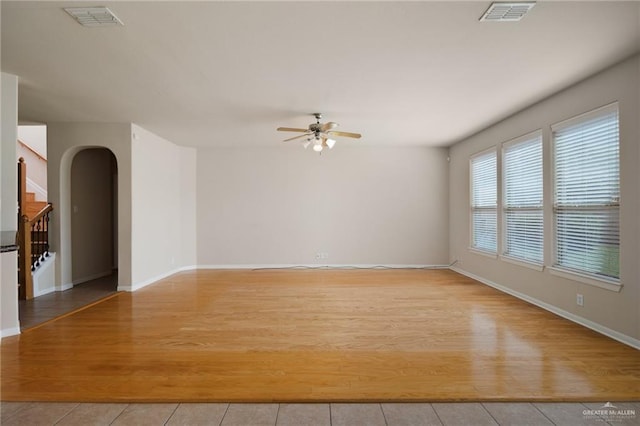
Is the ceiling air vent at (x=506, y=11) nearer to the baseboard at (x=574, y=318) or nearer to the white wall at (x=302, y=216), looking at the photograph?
the baseboard at (x=574, y=318)

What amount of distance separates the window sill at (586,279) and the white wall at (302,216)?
10.3 ft

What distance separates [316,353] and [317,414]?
2.59 feet


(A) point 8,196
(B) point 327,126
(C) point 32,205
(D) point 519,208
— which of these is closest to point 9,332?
(A) point 8,196

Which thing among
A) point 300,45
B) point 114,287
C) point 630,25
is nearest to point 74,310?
point 114,287

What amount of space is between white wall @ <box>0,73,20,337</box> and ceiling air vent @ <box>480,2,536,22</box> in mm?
4420

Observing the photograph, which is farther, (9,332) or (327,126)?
(327,126)

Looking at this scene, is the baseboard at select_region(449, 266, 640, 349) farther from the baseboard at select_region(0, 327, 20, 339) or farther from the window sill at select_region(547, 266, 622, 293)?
the baseboard at select_region(0, 327, 20, 339)

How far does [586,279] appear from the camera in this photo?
3.34 m

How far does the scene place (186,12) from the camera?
2.19m

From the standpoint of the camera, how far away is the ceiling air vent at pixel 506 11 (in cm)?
211

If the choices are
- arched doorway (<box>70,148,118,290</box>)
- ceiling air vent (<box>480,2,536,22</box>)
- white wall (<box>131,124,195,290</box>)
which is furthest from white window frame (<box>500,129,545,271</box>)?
arched doorway (<box>70,148,118,290</box>)

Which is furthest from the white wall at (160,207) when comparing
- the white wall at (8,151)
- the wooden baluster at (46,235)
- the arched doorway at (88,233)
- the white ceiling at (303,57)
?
the white wall at (8,151)

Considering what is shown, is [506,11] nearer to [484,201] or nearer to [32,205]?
[484,201]

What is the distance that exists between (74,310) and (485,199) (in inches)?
254
